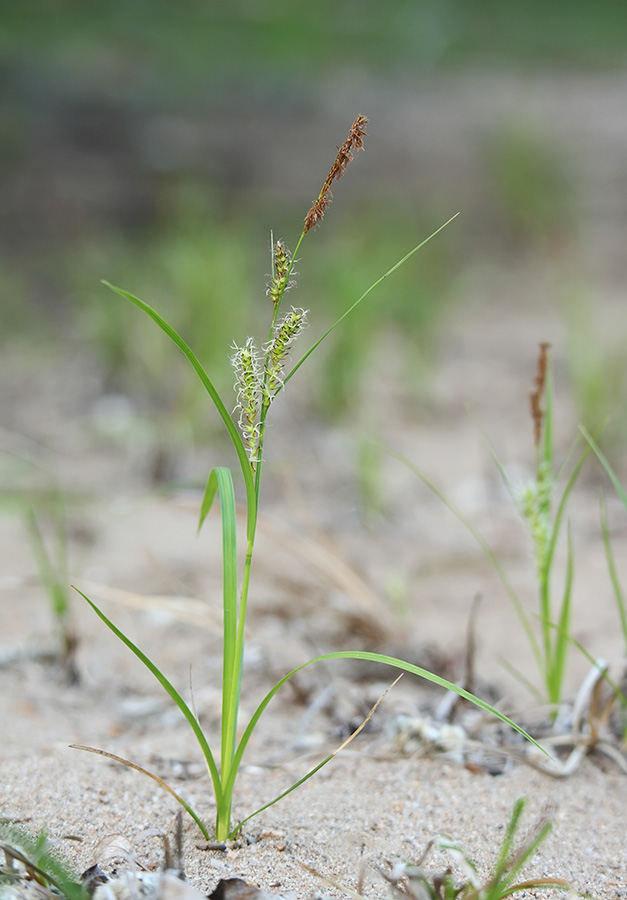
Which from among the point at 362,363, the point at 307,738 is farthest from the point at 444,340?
the point at 307,738

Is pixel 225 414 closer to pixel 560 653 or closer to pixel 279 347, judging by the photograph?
pixel 279 347

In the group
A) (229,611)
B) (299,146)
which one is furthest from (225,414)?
(299,146)

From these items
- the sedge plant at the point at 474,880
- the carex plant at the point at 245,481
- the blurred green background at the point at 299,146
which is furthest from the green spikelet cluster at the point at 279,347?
the blurred green background at the point at 299,146

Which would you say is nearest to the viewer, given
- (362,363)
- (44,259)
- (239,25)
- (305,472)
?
(305,472)

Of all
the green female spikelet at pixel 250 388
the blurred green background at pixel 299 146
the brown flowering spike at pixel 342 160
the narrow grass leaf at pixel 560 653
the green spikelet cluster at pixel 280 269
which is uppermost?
the blurred green background at pixel 299 146

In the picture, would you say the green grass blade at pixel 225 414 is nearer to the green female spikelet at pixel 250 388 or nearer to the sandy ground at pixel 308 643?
the green female spikelet at pixel 250 388

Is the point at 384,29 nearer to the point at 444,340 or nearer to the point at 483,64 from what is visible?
the point at 483,64
